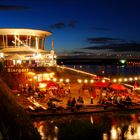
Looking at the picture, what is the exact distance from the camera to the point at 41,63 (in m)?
44.8

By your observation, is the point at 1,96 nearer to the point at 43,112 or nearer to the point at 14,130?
the point at 14,130

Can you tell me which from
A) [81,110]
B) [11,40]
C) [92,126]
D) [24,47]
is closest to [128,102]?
[81,110]

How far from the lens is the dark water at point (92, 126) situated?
22703 millimetres

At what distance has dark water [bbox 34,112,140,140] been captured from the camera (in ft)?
74.5

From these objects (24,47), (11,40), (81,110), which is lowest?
(81,110)

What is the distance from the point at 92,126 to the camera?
83.4ft

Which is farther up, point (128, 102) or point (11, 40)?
point (11, 40)

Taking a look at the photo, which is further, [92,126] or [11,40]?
[11,40]

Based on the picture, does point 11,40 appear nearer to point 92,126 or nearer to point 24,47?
point 24,47

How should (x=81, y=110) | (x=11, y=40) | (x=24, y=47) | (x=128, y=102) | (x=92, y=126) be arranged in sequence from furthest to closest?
(x=11, y=40), (x=24, y=47), (x=128, y=102), (x=81, y=110), (x=92, y=126)

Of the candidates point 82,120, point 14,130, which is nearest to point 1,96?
point 14,130

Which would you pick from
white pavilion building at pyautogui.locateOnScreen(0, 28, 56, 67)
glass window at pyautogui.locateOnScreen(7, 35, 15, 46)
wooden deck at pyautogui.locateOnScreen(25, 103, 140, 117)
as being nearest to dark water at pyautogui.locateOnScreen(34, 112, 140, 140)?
wooden deck at pyautogui.locateOnScreen(25, 103, 140, 117)

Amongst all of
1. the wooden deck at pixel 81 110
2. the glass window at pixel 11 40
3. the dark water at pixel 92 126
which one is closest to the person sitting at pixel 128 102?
the wooden deck at pixel 81 110

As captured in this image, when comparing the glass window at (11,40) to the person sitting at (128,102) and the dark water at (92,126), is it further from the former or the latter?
the dark water at (92,126)
